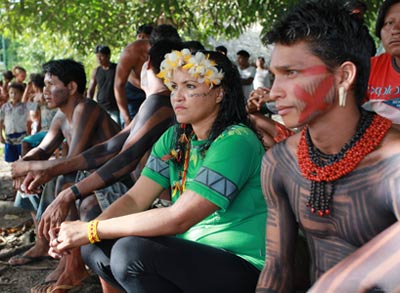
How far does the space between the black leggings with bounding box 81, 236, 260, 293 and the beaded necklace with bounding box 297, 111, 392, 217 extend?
610 mm

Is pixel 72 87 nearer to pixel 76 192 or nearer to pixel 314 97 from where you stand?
pixel 76 192

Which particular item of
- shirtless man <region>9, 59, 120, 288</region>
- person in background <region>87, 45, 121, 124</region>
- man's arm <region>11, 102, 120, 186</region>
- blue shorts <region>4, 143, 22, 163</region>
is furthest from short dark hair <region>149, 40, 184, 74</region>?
blue shorts <region>4, 143, 22, 163</region>

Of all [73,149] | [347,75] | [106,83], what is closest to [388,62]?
[347,75]

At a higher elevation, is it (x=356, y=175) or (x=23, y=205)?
(x=356, y=175)

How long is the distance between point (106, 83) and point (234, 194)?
639cm

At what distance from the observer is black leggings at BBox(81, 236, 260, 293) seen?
2.43 m

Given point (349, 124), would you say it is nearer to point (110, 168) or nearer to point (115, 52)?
point (110, 168)

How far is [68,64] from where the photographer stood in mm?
4445

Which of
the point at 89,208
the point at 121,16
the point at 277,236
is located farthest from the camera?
the point at 121,16

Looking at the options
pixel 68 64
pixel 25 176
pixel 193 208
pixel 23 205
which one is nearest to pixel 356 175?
pixel 193 208

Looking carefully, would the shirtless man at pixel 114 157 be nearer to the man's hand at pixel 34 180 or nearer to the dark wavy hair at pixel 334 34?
the man's hand at pixel 34 180

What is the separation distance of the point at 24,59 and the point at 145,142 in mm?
27279

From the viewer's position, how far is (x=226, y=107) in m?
2.82

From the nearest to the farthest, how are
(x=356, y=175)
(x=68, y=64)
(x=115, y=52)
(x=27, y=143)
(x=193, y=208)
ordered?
(x=356, y=175)
(x=193, y=208)
(x=68, y=64)
(x=27, y=143)
(x=115, y=52)
